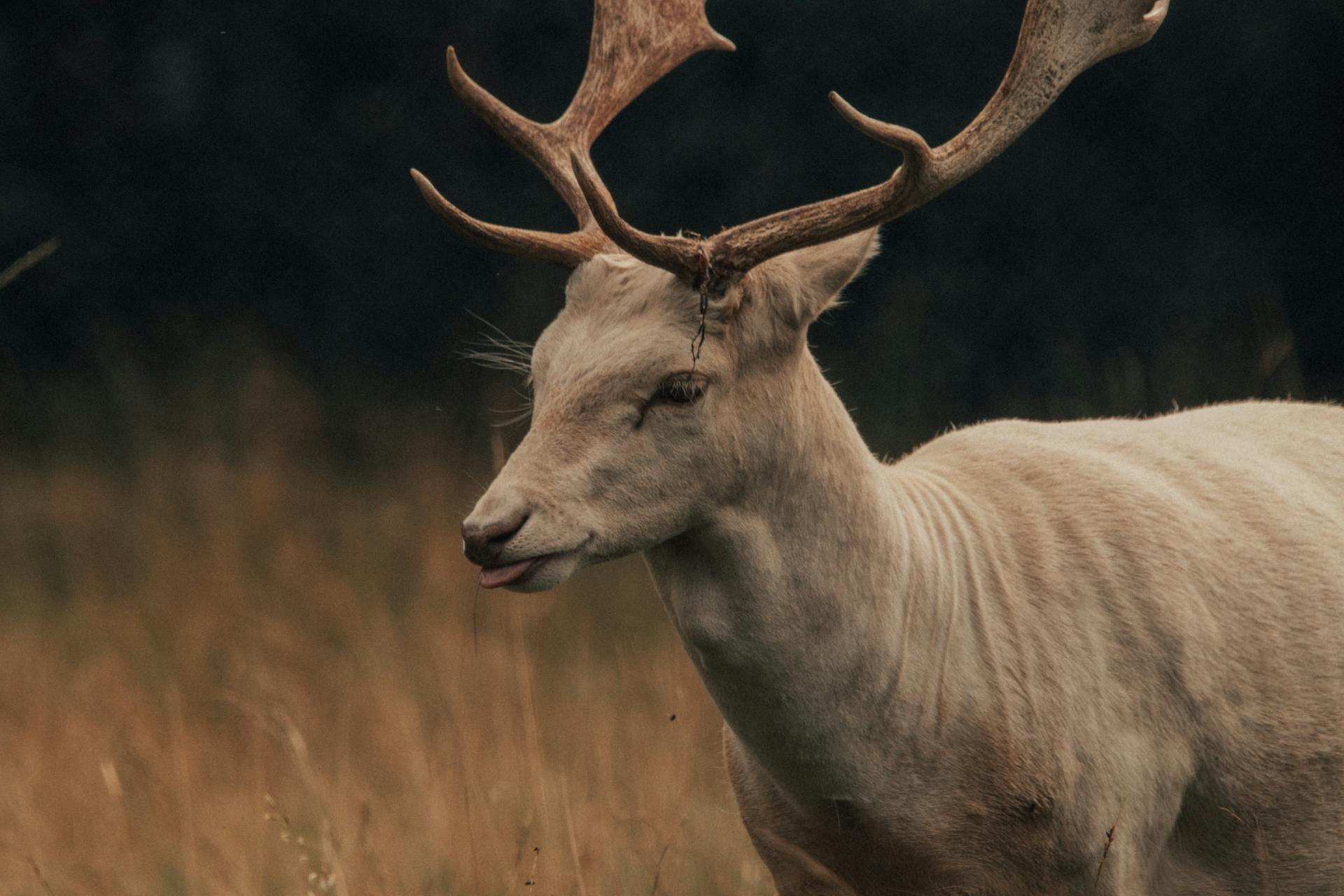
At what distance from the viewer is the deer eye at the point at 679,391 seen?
212 cm

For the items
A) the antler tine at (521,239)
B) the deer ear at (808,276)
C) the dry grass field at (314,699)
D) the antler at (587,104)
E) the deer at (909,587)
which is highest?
the antler at (587,104)

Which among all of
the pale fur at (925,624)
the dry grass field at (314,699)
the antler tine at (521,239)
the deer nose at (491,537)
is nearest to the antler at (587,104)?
the antler tine at (521,239)

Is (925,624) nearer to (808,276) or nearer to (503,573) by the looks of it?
(808,276)

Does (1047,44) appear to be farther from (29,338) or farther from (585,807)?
(29,338)

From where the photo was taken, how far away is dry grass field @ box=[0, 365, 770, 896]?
3414mm

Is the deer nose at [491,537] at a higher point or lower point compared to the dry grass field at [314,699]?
higher

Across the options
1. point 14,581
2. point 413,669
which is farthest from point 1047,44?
point 14,581

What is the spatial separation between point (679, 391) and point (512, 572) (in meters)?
0.35

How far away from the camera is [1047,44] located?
2.30m

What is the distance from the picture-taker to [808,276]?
2.26 meters

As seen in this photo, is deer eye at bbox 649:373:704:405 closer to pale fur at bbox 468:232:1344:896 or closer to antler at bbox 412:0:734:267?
pale fur at bbox 468:232:1344:896

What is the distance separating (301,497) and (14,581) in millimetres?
895

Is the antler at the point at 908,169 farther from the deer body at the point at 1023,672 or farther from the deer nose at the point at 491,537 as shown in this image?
the deer nose at the point at 491,537

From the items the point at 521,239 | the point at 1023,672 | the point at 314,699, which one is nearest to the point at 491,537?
the point at 521,239
